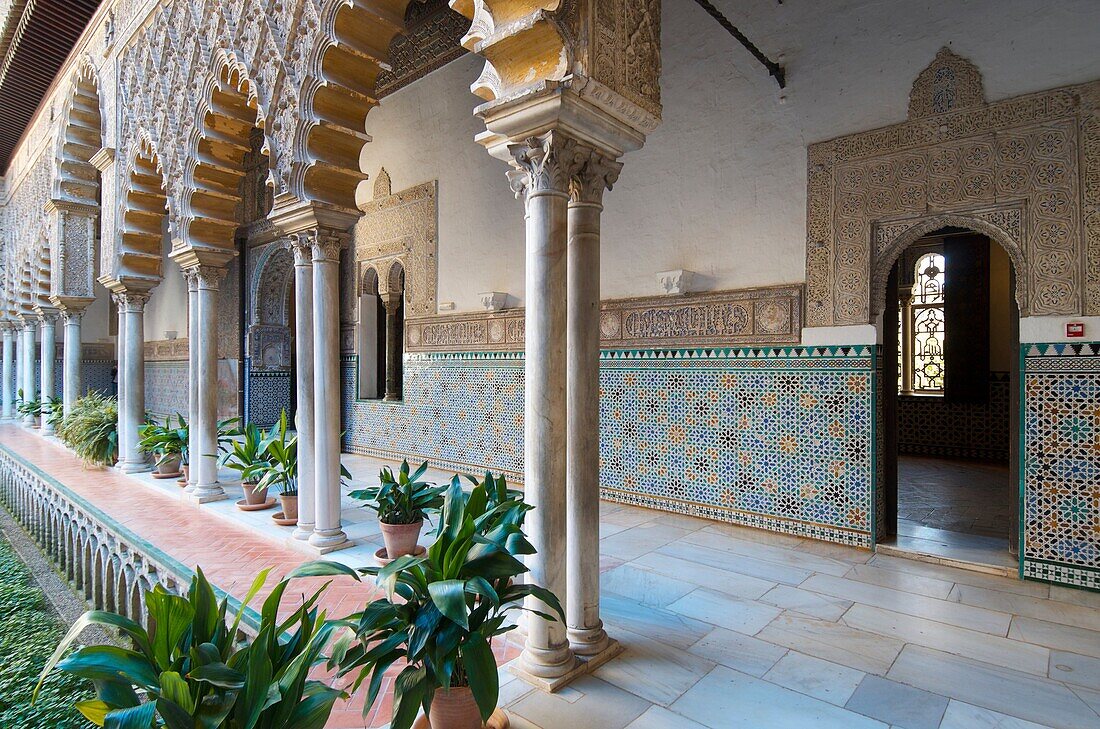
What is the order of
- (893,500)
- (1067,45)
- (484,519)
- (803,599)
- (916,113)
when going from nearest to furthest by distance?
(484,519)
(803,599)
(1067,45)
(916,113)
(893,500)

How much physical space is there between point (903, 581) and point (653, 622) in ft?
6.13

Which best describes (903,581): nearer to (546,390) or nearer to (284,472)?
(546,390)

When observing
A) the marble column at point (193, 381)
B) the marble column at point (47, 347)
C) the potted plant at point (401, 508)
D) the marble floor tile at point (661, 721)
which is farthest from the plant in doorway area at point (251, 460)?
the marble column at point (47, 347)

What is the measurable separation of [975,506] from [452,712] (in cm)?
592

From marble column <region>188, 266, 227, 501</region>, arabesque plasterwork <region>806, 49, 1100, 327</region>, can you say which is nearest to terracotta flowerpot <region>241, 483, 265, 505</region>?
marble column <region>188, 266, 227, 501</region>

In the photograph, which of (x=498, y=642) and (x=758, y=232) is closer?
(x=498, y=642)

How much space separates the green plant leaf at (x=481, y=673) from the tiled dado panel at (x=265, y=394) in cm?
1099

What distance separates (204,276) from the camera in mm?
6434

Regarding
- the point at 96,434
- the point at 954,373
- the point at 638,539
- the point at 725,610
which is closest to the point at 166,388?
the point at 96,434

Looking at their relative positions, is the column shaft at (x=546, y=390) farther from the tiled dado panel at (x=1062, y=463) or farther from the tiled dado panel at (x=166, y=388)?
the tiled dado panel at (x=166, y=388)

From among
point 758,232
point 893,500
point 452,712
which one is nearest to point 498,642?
point 452,712

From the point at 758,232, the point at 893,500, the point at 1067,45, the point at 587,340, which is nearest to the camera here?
the point at 587,340

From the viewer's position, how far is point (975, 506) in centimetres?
592

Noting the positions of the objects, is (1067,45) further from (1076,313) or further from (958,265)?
(958,265)
